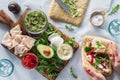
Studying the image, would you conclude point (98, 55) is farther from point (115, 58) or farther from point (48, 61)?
point (48, 61)

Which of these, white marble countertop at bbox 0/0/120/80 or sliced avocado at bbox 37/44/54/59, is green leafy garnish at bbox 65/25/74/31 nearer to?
white marble countertop at bbox 0/0/120/80

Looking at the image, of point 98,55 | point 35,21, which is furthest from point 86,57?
point 35,21

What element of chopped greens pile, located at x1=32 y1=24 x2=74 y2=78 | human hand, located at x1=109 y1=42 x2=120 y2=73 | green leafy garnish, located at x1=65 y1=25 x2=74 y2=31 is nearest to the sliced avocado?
chopped greens pile, located at x1=32 y1=24 x2=74 y2=78

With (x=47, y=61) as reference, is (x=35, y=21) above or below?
above

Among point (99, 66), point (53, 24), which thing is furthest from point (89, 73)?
point (53, 24)

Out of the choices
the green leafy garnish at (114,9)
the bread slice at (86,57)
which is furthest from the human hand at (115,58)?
the green leafy garnish at (114,9)

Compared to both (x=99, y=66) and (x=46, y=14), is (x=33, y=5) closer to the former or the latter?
(x=46, y=14)
